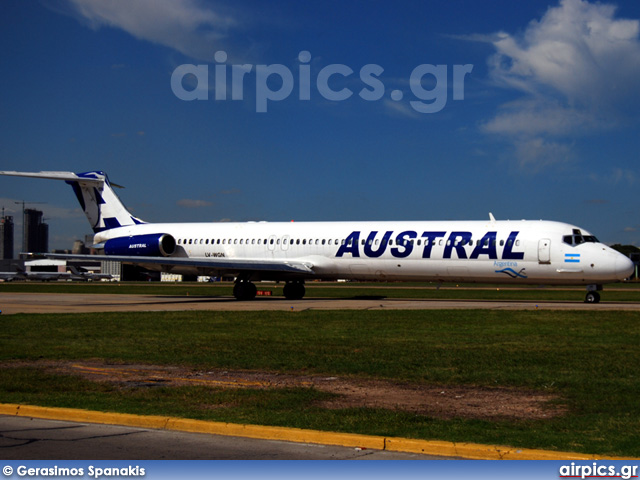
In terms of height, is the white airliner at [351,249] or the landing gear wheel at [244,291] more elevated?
the white airliner at [351,249]

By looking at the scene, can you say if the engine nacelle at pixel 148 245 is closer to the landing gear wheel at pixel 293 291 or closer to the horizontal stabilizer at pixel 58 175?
the horizontal stabilizer at pixel 58 175

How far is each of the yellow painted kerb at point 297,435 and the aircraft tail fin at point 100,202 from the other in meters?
32.8

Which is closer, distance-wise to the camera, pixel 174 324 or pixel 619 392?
pixel 619 392

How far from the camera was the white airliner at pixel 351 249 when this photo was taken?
29.0 meters

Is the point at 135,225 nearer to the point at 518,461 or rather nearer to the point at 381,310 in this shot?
the point at 381,310

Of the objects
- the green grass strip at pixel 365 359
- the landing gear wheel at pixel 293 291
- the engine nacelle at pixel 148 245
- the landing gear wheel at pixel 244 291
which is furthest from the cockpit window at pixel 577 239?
the engine nacelle at pixel 148 245

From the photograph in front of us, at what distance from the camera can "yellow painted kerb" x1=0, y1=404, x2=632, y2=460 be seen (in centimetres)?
715

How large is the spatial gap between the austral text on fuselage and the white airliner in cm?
4

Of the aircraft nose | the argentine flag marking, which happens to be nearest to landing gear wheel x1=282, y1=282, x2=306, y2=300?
the argentine flag marking

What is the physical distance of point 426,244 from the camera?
103 ft

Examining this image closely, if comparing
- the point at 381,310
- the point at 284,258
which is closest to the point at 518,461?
the point at 381,310

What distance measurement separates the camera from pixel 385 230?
33.2 meters

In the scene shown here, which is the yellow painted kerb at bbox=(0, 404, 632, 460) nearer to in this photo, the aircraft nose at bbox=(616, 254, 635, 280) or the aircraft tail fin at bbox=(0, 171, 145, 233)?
the aircraft nose at bbox=(616, 254, 635, 280)

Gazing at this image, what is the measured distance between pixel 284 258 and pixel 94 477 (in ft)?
96.8
